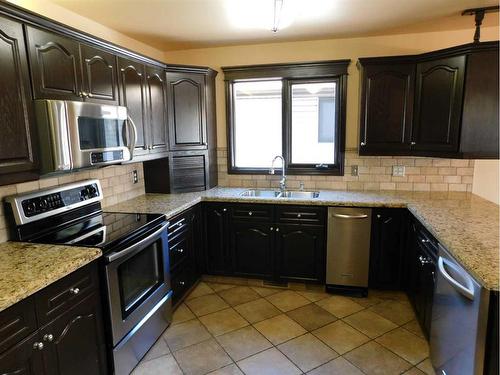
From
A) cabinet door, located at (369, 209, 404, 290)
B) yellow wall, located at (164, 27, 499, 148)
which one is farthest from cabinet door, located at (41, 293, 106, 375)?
yellow wall, located at (164, 27, 499, 148)

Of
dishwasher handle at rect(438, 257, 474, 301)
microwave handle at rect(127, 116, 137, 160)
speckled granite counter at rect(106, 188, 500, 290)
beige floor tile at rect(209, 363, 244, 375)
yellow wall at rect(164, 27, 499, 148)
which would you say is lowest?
beige floor tile at rect(209, 363, 244, 375)

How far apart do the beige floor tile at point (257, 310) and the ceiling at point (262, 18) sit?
2422mm

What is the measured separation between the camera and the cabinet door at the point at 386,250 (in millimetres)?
2879

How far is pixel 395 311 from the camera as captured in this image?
280cm

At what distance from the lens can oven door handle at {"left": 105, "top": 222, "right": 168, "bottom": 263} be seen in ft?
6.14

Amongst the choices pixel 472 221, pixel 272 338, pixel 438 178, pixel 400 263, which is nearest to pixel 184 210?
pixel 272 338

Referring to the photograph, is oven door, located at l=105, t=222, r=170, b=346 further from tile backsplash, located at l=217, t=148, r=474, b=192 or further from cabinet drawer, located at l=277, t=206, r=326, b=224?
tile backsplash, located at l=217, t=148, r=474, b=192

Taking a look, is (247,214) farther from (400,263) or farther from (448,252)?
(448,252)

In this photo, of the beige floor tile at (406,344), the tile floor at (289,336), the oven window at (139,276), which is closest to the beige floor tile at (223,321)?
the tile floor at (289,336)

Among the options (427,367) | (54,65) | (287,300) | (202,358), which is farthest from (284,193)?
(54,65)

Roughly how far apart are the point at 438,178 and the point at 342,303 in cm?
156

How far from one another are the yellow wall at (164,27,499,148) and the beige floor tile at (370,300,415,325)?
156 centimetres

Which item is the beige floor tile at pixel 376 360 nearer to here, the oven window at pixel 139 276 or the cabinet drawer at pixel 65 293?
the oven window at pixel 139 276

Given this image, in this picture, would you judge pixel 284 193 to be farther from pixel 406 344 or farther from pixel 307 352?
pixel 406 344
